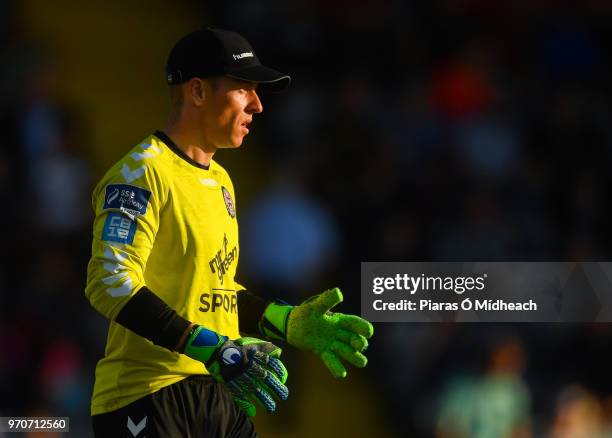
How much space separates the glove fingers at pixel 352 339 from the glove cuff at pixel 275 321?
27cm

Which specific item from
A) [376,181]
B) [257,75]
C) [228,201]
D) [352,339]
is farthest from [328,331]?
[376,181]

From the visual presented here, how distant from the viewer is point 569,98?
1110 centimetres

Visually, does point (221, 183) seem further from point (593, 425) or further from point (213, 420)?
point (593, 425)

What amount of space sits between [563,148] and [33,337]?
4589 mm

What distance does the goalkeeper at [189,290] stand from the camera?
4.04 metres

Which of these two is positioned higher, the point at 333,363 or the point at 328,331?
the point at 328,331

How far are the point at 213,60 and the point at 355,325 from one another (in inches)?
40.4

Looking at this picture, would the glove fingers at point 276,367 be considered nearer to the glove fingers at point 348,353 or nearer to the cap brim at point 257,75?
the glove fingers at point 348,353

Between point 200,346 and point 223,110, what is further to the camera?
point 223,110

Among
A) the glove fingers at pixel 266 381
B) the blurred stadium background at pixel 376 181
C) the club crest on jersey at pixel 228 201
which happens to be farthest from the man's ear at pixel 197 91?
the blurred stadium background at pixel 376 181

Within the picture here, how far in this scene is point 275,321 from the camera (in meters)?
4.71

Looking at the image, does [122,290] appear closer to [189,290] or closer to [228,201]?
[189,290]

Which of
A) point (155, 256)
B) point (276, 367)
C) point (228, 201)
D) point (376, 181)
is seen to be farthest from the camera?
point (376, 181)

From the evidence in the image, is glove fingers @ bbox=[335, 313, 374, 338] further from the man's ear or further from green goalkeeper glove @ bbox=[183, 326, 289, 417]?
the man's ear
